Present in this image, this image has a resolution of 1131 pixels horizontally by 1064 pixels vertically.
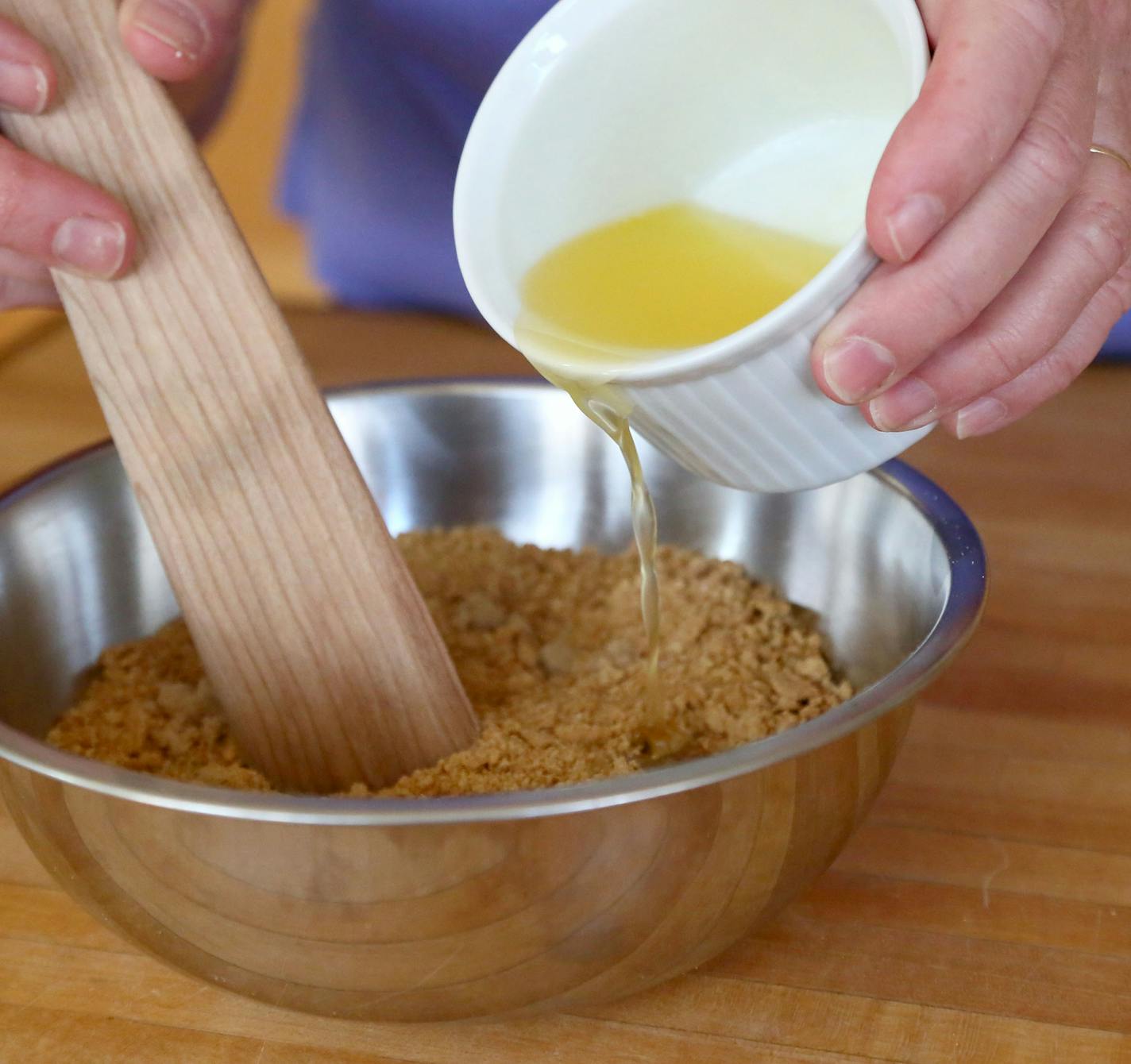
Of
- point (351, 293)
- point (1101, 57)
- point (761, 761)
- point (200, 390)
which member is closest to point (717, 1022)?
point (761, 761)

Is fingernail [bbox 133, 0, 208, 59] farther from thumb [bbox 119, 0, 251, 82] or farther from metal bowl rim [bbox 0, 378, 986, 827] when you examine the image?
metal bowl rim [bbox 0, 378, 986, 827]

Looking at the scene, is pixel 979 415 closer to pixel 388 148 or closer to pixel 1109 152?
pixel 1109 152

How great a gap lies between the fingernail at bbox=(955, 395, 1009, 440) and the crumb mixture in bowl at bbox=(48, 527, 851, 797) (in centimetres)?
16

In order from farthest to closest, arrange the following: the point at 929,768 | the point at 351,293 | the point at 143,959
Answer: the point at 351,293, the point at 929,768, the point at 143,959

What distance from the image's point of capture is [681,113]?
682mm

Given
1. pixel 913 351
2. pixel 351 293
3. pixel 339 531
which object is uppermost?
pixel 913 351

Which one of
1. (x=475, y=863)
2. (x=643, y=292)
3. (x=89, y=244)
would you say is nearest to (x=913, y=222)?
(x=643, y=292)

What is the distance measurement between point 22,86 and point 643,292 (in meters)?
0.31

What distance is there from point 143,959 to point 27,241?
0.34m

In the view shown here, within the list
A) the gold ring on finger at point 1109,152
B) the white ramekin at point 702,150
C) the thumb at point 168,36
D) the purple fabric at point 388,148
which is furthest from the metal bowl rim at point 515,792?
the purple fabric at point 388,148

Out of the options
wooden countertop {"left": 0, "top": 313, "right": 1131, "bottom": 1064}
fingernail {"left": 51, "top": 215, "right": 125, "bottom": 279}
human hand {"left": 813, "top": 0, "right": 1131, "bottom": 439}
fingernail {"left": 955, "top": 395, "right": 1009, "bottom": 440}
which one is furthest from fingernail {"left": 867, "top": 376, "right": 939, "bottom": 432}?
fingernail {"left": 51, "top": 215, "right": 125, "bottom": 279}

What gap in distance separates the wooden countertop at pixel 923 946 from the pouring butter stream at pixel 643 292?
0.45 feet

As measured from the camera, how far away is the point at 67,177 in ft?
2.21

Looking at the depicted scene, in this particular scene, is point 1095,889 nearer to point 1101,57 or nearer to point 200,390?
point 1101,57
